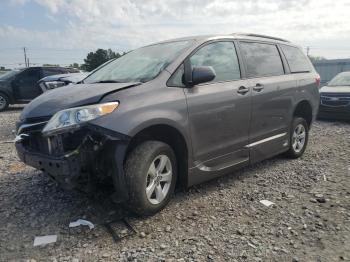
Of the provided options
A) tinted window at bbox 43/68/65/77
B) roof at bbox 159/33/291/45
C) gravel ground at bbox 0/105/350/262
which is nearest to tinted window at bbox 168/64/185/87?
roof at bbox 159/33/291/45

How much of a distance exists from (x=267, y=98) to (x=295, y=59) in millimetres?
1500

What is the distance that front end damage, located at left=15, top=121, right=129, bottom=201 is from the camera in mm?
3182

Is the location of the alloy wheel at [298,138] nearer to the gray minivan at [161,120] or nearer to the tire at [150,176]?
the gray minivan at [161,120]

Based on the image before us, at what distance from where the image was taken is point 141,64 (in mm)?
4254

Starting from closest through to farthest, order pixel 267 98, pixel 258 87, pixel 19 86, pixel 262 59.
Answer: pixel 258 87
pixel 267 98
pixel 262 59
pixel 19 86

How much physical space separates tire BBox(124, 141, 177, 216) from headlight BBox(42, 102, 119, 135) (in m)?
0.51

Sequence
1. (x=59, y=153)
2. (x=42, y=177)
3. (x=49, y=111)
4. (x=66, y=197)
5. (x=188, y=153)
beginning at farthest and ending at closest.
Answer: (x=42, y=177) < (x=66, y=197) < (x=188, y=153) < (x=49, y=111) < (x=59, y=153)

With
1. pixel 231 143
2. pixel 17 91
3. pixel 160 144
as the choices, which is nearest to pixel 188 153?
pixel 160 144

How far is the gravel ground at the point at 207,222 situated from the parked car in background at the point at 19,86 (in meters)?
9.03

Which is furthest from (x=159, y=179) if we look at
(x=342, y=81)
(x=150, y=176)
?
(x=342, y=81)

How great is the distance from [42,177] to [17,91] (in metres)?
9.75

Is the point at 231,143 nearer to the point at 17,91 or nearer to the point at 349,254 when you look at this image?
the point at 349,254

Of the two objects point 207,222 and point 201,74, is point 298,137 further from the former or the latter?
point 207,222

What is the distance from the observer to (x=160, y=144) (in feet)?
11.9
